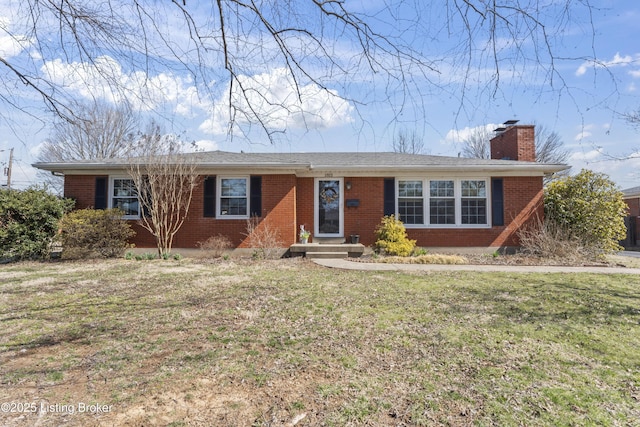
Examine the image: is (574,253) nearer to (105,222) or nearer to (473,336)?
(473,336)

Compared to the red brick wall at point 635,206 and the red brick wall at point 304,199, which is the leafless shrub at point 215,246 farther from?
the red brick wall at point 635,206

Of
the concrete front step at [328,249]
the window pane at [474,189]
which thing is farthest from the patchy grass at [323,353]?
the window pane at [474,189]

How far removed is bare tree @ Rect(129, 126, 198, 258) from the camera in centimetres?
1091

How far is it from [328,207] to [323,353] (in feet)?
30.5

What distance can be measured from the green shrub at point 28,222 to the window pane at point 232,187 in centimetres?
478

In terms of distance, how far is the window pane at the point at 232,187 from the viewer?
1211 centimetres

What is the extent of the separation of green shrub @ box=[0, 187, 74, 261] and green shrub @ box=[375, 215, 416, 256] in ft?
32.5

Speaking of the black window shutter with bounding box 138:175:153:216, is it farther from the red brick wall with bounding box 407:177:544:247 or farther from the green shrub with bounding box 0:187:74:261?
the red brick wall with bounding box 407:177:544:247

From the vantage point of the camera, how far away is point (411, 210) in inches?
505

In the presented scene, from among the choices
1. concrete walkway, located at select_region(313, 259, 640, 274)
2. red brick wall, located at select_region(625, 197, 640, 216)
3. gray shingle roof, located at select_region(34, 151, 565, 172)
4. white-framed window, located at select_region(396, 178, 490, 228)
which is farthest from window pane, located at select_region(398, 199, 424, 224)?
red brick wall, located at select_region(625, 197, 640, 216)

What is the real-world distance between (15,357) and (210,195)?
8679 millimetres

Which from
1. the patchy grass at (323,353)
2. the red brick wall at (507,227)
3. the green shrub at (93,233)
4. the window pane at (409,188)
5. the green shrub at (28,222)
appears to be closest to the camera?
the patchy grass at (323,353)

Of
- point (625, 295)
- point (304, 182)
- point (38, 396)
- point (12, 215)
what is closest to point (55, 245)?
point (12, 215)

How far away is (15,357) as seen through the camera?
365cm
